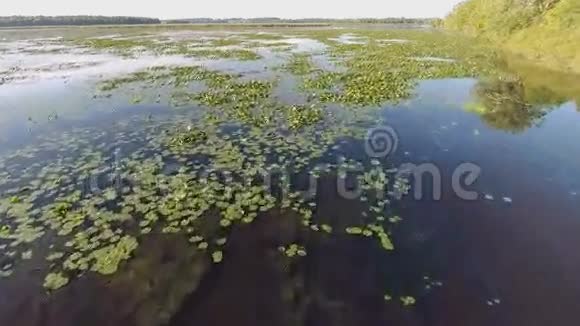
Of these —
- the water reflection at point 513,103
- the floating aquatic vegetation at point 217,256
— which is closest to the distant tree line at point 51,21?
the water reflection at point 513,103

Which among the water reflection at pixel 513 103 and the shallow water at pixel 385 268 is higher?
the water reflection at pixel 513 103

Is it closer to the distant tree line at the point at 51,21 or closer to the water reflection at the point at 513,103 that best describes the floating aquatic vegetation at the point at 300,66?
the water reflection at the point at 513,103

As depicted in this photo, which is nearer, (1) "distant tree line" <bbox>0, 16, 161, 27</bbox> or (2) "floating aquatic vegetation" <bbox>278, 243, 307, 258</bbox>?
(2) "floating aquatic vegetation" <bbox>278, 243, 307, 258</bbox>

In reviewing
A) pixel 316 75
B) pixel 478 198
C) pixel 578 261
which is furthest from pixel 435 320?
pixel 316 75

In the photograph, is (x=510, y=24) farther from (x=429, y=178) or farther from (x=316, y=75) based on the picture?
(x=429, y=178)

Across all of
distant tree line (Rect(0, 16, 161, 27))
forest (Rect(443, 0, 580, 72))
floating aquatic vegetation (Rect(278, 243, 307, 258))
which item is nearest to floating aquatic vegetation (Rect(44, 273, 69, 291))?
floating aquatic vegetation (Rect(278, 243, 307, 258))

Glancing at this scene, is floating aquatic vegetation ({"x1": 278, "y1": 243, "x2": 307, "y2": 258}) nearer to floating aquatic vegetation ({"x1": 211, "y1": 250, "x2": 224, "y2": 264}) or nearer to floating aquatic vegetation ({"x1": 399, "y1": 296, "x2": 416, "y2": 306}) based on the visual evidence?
floating aquatic vegetation ({"x1": 211, "y1": 250, "x2": 224, "y2": 264})

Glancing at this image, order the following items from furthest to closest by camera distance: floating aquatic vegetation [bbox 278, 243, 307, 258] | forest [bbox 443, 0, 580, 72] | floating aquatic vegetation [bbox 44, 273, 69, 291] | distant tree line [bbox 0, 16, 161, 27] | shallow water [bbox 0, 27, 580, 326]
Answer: distant tree line [bbox 0, 16, 161, 27] → forest [bbox 443, 0, 580, 72] → floating aquatic vegetation [bbox 278, 243, 307, 258] → floating aquatic vegetation [bbox 44, 273, 69, 291] → shallow water [bbox 0, 27, 580, 326]

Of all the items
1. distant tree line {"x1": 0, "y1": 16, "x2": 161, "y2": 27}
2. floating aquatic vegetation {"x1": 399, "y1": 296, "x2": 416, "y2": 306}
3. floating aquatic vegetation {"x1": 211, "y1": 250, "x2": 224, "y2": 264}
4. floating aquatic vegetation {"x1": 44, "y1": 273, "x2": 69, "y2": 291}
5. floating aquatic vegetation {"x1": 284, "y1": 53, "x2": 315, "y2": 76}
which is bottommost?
floating aquatic vegetation {"x1": 44, "y1": 273, "x2": 69, "y2": 291}
